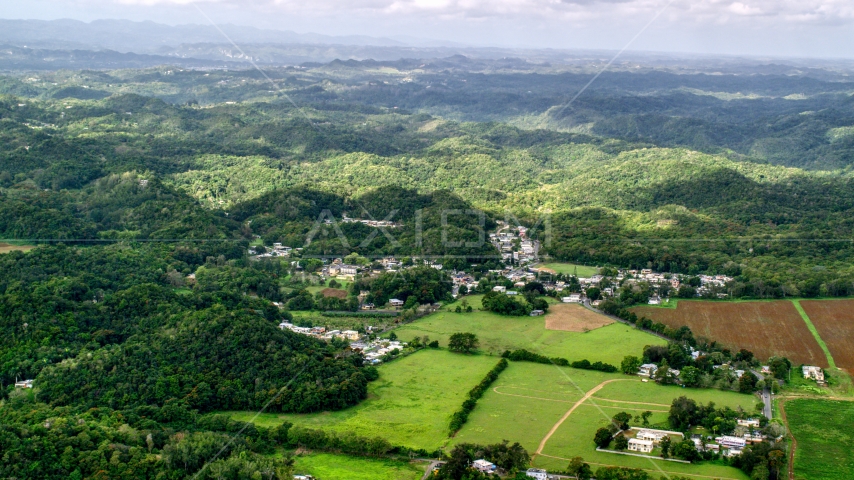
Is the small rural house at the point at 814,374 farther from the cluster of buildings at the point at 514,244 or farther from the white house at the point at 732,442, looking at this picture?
the cluster of buildings at the point at 514,244

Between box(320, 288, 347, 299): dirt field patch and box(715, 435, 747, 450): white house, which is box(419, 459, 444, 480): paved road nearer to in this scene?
box(715, 435, 747, 450): white house

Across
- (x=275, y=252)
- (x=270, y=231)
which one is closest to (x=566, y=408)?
(x=275, y=252)

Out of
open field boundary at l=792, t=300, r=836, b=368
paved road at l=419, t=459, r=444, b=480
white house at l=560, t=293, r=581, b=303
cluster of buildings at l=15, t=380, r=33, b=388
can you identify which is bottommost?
white house at l=560, t=293, r=581, b=303

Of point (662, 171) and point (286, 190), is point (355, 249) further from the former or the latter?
point (662, 171)

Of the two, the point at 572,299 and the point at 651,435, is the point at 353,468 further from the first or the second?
the point at 572,299

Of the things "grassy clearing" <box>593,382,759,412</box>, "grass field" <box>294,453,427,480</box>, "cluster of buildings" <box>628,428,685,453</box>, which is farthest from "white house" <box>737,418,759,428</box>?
"grass field" <box>294,453,427,480</box>

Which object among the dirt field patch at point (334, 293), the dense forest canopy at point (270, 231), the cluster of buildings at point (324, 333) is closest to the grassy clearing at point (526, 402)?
the dense forest canopy at point (270, 231)

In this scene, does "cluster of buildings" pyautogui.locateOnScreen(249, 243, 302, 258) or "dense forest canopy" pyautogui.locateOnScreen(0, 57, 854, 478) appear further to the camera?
"cluster of buildings" pyautogui.locateOnScreen(249, 243, 302, 258)
